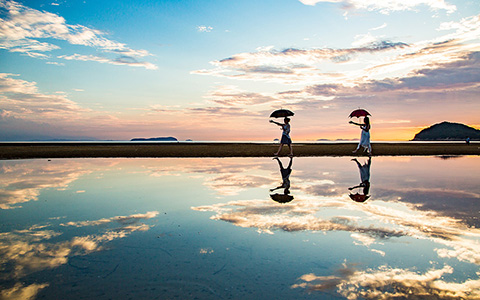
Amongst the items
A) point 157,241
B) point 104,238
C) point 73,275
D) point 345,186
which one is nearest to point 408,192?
point 345,186

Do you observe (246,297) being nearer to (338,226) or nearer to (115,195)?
(338,226)

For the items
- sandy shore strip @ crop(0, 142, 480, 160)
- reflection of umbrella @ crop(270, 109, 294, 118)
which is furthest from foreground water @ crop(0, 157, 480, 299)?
sandy shore strip @ crop(0, 142, 480, 160)

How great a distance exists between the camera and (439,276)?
145 inches

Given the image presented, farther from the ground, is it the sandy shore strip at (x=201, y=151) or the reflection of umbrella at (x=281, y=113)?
→ the reflection of umbrella at (x=281, y=113)

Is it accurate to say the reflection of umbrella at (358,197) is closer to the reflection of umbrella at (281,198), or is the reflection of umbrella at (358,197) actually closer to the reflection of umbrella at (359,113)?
the reflection of umbrella at (281,198)

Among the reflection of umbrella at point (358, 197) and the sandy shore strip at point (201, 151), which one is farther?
the sandy shore strip at point (201, 151)

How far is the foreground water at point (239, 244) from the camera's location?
3.39 metres

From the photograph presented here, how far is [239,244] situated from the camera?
476 cm

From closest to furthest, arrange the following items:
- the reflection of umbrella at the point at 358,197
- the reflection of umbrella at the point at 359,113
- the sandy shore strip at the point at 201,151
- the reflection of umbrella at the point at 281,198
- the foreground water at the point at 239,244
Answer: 1. the foreground water at the point at 239,244
2. the reflection of umbrella at the point at 281,198
3. the reflection of umbrella at the point at 358,197
4. the reflection of umbrella at the point at 359,113
5. the sandy shore strip at the point at 201,151

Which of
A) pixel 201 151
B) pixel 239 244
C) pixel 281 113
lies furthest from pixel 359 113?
pixel 239 244

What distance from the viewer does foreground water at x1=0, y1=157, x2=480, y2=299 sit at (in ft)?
11.1

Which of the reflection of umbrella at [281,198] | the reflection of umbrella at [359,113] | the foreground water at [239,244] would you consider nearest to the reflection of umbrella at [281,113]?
the reflection of umbrella at [359,113]

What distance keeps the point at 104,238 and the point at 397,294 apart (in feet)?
14.1

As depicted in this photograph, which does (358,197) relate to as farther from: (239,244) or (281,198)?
(239,244)
